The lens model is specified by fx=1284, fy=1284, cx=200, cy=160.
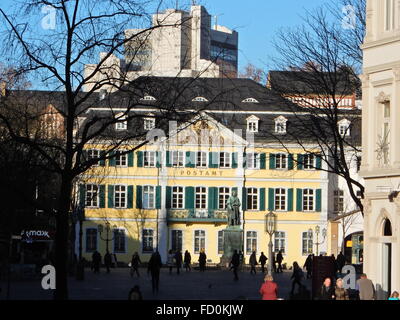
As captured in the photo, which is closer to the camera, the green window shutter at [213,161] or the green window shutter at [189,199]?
the green window shutter at [189,199]

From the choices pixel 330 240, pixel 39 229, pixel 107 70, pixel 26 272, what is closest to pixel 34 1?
pixel 107 70

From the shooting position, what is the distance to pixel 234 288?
54.8 metres

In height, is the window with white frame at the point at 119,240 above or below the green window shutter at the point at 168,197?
below

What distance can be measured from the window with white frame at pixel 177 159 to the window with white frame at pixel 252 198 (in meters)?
5.92

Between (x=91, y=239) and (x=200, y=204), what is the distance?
923cm

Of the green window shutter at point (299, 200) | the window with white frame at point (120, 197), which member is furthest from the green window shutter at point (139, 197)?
the green window shutter at point (299, 200)

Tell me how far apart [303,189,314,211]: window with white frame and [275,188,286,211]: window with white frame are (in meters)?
1.62

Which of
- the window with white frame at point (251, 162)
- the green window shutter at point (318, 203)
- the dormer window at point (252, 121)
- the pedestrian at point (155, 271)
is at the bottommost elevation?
the pedestrian at point (155, 271)

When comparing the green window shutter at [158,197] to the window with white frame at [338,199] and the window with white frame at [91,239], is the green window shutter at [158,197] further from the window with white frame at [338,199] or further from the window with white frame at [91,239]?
the window with white frame at [338,199]

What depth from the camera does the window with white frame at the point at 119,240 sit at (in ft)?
337

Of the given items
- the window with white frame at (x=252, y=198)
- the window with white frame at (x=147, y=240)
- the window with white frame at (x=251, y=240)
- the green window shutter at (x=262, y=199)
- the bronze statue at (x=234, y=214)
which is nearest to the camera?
the bronze statue at (x=234, y=214)

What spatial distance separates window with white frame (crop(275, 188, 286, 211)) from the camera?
10388 cm

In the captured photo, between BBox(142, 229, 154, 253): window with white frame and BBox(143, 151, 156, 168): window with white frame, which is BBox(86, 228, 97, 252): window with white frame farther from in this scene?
BBox(143, 151, 156, 168): window with white frame

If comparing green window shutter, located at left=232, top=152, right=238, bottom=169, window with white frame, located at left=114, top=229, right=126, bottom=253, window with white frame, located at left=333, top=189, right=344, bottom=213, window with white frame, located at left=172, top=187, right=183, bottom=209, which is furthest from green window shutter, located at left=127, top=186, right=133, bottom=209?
window with white frame, located at left=333, top=189, right=344, bottom=213
